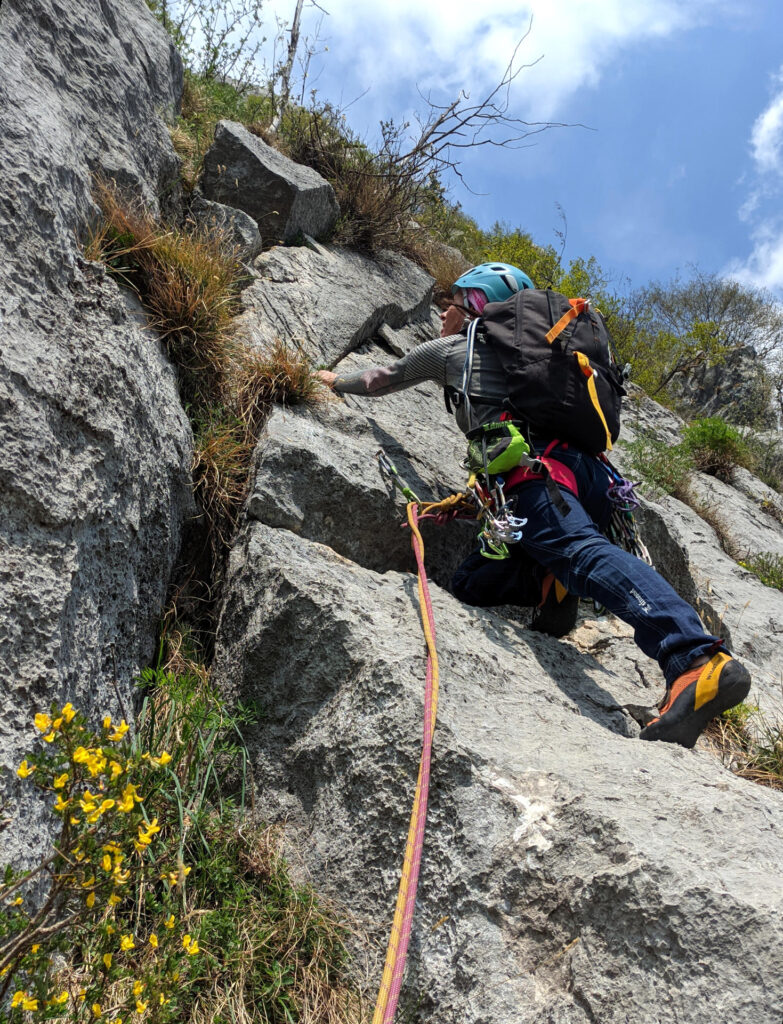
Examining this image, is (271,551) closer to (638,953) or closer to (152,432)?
(152,432)

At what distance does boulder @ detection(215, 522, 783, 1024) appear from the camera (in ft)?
5.64

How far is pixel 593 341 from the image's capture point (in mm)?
3543

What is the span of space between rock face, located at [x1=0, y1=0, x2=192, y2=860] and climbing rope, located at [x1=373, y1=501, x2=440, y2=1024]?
0.95 meters

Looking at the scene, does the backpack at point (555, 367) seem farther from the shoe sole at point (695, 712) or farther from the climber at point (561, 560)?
the shoe sole at point (695, 712)

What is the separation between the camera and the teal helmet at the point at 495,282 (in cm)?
418

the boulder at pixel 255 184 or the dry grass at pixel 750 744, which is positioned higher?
the boulder at pixel 255 184

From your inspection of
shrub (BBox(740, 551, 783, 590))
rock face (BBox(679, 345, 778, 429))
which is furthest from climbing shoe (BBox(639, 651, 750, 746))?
rock face (BBox(679, 345, 778, 429))

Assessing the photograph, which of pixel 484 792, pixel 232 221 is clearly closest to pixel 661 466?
pixel 232 221

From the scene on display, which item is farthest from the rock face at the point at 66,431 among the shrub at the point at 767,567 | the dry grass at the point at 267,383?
the shrub at the point at 767,567

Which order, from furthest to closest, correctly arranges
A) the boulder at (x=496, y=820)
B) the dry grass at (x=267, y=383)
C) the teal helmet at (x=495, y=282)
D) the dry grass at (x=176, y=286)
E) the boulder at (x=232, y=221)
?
the boulder at (x=232, y=221)
the teal helmet at (x=495, y=282)
the dry grass at (x=267, y=383)
the dry grass at (x=176, y=286)
the boulder at (x=496, y=820)

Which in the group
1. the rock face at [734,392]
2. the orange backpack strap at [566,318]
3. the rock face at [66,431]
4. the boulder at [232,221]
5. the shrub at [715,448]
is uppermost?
the rock face at [734,392]

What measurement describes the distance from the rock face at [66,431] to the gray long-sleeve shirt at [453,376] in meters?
1.15

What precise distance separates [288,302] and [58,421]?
2.93 m

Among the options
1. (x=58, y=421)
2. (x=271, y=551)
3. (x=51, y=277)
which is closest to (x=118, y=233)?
(x=51, y=277)
